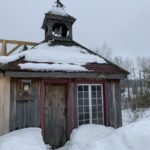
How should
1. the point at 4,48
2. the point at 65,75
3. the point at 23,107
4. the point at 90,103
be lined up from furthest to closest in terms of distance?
the point at 4,48 → the point at 90,103 → the point at 65,75 → the point at 23,107

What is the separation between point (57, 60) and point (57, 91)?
3.57ft

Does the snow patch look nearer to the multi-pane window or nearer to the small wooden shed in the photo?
the small wooden shed

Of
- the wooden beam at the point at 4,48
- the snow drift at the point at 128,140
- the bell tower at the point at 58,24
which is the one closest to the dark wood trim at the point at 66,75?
the bell tower at the point at 58,24

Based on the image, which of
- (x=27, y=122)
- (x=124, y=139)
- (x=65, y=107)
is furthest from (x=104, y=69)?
(x=124, y=139)

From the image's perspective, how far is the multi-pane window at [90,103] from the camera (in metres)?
7.42

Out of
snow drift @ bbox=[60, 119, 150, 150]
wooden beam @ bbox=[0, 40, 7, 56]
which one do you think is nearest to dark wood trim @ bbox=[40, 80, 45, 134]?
snow drift @ bbox=[60, 119, 150, 150]

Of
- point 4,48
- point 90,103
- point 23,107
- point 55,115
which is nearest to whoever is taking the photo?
point 23,107

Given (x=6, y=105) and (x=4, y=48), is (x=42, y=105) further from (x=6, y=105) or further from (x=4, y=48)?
(x=4, y=48)

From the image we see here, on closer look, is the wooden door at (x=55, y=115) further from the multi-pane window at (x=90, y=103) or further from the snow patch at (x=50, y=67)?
the snow patch at (x=50, y=67)

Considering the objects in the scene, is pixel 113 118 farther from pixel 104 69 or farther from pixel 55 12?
pixel 55 12

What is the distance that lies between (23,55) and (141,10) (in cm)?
1589

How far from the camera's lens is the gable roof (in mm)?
6559

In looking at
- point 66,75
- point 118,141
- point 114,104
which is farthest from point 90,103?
point 118,141

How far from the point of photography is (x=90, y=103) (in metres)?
7.54
